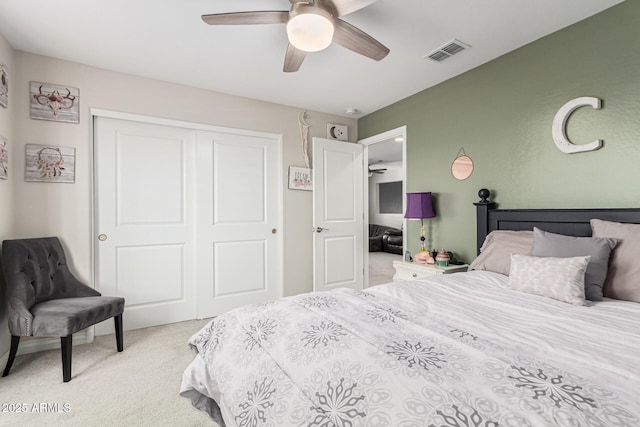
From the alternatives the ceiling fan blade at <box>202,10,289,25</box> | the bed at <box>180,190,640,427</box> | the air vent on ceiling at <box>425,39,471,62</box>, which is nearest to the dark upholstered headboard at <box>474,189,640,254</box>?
the bed at <box>180,190,640,427</box>

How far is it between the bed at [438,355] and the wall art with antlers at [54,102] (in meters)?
2.42

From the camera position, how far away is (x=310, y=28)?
1.65 meters

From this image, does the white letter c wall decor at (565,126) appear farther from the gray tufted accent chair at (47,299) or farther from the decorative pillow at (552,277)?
the gray tufted accent chair at (47,299)

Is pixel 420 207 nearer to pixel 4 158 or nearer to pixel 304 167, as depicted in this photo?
pixel 304 167

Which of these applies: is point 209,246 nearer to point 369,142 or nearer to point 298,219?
point 298,219

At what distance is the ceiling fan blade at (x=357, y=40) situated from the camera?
1756 millimetres

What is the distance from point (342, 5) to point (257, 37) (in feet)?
3.05

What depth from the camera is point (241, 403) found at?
1.01m

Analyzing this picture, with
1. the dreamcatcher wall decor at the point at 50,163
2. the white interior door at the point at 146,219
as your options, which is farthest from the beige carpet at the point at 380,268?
the dreamcatcher wall decor at the point at 50,163

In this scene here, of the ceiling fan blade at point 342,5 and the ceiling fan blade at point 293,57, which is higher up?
the ceiling fan blade at point 342,5

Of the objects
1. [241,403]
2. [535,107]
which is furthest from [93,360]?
[535,107]

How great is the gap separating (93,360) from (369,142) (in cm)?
359

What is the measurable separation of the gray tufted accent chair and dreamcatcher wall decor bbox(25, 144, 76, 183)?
20.5 inches

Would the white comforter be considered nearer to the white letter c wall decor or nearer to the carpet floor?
the carpet floor
